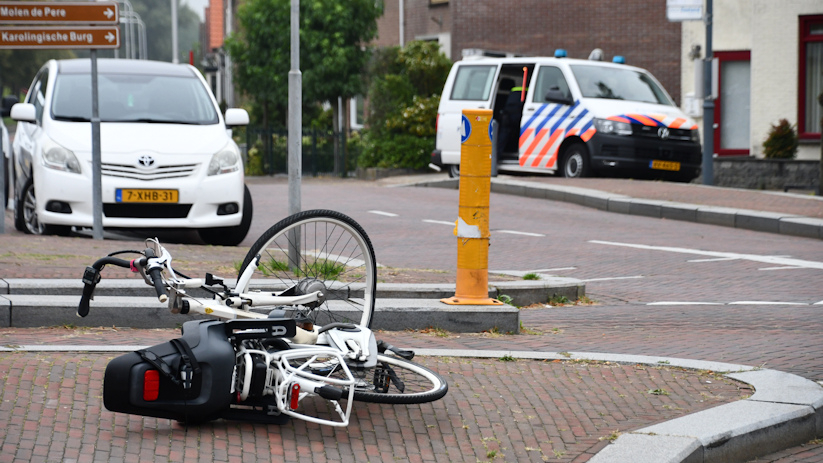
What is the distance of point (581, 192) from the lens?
1661cm

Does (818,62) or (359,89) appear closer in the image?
(818,62)

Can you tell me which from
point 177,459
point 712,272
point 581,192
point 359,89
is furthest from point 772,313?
point 359,89

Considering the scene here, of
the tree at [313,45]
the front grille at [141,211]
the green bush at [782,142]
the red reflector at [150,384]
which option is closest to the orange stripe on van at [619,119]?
the green bush at [782,142]

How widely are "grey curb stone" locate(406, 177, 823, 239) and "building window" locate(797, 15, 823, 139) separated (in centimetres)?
729

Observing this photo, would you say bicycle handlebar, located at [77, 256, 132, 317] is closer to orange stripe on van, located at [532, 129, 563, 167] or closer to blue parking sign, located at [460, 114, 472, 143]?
blue parking sign, located at [460, 114, 472, 143]

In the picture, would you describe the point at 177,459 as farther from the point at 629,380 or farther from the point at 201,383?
the point at 629,380

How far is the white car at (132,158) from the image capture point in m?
10.2

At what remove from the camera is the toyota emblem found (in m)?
10.2

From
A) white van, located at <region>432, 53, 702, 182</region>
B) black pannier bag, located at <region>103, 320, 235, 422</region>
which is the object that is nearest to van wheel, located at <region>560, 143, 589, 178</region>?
white van, located at <region>432, 53, 702, 182</region>

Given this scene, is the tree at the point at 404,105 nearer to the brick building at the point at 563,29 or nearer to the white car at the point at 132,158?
the brick building at the point at 563,29

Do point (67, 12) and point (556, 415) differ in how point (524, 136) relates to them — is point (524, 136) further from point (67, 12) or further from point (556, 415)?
point (556, 415)

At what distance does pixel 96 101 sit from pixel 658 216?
316 inches

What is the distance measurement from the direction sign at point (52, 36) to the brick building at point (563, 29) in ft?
55.2

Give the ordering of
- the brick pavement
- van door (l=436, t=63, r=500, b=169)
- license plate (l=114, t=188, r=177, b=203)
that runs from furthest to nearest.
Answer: van door (l=436, t=63, r=500, b=169)
license plate (l=114, t=188, r=177, b=203)
the brick pavement
